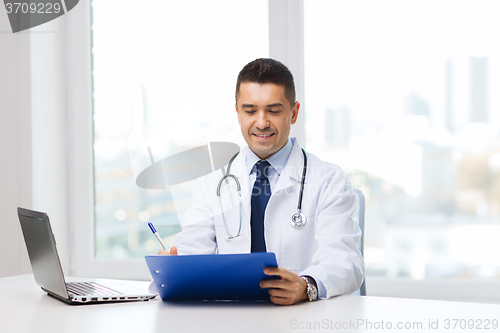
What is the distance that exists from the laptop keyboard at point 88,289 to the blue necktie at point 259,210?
1.71 feet

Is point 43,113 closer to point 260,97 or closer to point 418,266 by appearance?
point 260,97

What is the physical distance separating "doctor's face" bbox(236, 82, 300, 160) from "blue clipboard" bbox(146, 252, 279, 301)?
633 mm

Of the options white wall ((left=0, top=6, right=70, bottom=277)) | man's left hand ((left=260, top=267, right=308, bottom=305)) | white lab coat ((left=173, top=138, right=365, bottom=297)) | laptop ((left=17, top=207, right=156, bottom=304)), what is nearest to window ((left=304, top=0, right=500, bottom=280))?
white lab coat ((left=173, top=138, right=365, bottom=297))

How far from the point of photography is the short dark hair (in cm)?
162

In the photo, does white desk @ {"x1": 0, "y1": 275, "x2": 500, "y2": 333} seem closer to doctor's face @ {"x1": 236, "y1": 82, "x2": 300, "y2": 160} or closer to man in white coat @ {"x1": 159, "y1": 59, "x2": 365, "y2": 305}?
man in white coat @ {"x1": 159, "y1": 59, "x2": 365, "y2": 305}

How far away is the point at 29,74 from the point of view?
2572mm

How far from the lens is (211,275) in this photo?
1080 millimetres

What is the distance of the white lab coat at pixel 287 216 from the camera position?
5.03 ft

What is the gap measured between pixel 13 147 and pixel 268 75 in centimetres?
168

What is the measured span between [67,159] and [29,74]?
0.51 meters

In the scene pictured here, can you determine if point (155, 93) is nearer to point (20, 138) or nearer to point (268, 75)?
point (20, 138)

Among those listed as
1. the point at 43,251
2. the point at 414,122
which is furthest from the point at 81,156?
the point at 414,122

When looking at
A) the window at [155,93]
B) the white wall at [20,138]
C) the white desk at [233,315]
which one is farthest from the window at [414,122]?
the white wall at [20,138]

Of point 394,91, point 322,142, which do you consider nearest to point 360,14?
point 394,91
